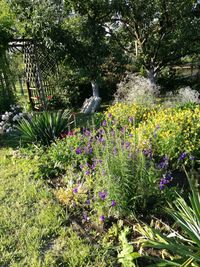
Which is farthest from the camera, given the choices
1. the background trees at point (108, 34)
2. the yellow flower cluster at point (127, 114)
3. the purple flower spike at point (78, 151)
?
the background trees at point (108, 34)

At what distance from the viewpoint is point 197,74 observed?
1299 cm

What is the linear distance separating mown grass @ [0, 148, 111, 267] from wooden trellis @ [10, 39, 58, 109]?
614cm

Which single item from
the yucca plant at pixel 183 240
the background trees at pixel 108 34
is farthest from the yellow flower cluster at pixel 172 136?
the background trees at pixel 108 34

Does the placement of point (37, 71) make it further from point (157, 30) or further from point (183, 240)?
point (183, 240)

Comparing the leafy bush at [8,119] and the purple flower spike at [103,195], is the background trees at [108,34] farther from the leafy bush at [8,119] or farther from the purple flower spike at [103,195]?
the purple flower spike at [103,195]

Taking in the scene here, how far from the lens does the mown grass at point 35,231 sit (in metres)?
2.42

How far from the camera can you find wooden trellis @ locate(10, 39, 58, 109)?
9583 mm

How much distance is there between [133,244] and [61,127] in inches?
127

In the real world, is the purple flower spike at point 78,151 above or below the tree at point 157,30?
below

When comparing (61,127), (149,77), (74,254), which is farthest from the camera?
(149,77)

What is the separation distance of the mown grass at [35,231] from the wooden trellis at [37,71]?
6.14 m

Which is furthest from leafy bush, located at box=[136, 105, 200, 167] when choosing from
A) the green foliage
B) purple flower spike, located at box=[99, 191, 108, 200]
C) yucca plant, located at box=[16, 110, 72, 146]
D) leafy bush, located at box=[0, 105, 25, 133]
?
leafy bush, located at box=[0, 105, 25, 133]

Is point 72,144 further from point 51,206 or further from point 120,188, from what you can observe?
point 120,188

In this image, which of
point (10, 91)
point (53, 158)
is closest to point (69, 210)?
point (53, 158)
